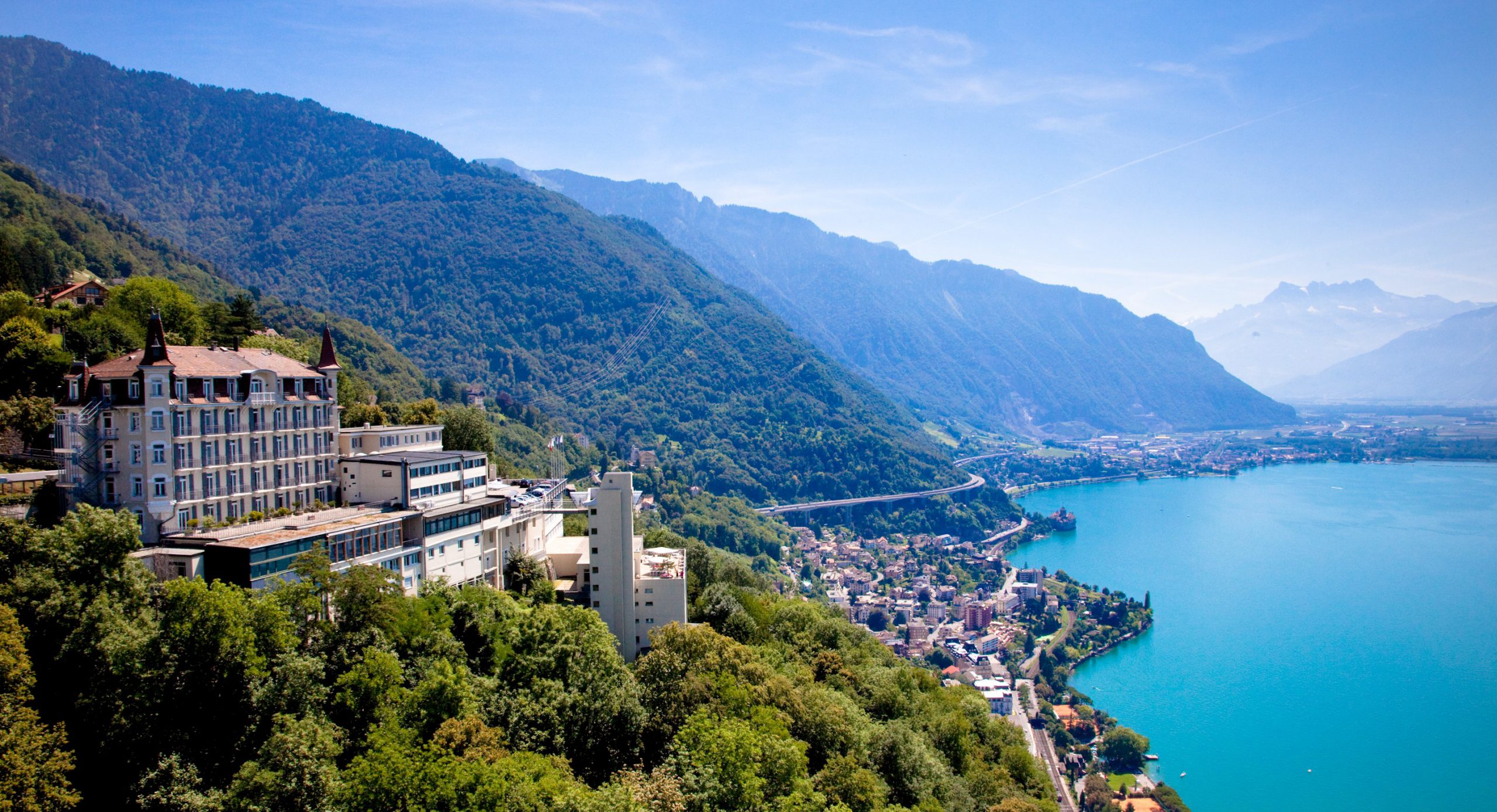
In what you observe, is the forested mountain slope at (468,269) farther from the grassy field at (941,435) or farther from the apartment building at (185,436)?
the apartment building at (185,436)

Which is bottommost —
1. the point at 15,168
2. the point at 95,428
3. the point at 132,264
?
the point at 95,428

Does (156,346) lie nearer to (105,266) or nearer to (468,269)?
(105,266)

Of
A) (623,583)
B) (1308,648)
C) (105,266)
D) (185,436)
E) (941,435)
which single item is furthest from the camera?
(941,435)

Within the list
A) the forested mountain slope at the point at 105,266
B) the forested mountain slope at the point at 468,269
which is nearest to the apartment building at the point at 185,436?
the forested mountain slope at the point at 105,266

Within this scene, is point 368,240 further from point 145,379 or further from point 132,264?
point 145,379

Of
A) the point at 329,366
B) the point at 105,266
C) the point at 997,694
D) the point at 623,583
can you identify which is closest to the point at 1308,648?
the point at 997,694

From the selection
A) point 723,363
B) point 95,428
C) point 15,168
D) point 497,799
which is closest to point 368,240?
point 723,363

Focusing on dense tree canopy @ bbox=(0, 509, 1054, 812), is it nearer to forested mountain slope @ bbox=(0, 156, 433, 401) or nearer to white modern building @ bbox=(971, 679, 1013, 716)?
forested mountain slope @ bbox=(0, 156, 433, 401)
